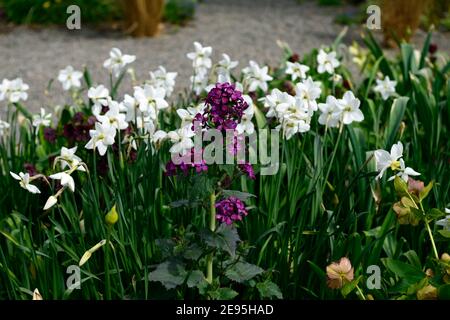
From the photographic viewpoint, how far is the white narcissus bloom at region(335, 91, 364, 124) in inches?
88.5

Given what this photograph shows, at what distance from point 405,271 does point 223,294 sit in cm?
45

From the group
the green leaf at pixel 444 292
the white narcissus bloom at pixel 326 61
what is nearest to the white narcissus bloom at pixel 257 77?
the white narcissus bloom at pixel 326 61

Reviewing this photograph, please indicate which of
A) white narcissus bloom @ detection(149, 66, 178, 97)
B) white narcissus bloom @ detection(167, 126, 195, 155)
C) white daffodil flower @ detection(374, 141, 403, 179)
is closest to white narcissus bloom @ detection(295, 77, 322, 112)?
white daffodil flower @ detection(374, 141, 403, 179)

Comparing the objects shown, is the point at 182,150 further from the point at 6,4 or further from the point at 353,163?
the point at 6,4

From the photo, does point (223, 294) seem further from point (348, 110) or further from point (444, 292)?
point (348, 110)

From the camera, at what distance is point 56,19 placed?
637 cm

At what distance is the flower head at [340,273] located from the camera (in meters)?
1.87

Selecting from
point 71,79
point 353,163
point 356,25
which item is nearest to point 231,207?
point 353,163

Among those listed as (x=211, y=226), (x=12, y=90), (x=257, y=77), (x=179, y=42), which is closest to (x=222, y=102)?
(x=211, y=226)

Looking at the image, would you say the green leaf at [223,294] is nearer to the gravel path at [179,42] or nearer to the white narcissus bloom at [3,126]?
the white narcissus bloom at [3,126]

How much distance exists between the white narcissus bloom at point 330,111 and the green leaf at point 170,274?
0.65 m

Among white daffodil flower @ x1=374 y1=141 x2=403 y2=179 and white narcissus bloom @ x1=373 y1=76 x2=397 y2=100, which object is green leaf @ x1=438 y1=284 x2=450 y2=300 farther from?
white narcissus bloom @ x1=373 y1=76 x2=397 y2=100

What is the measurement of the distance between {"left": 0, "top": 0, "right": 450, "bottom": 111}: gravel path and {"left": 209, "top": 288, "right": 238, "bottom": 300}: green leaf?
2.80m

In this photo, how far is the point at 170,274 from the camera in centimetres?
191
